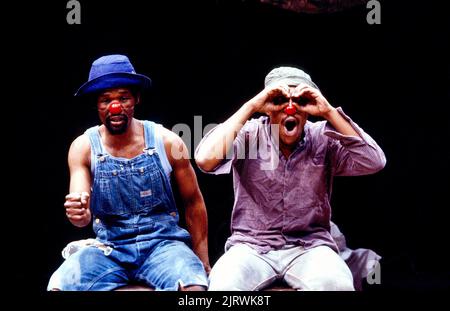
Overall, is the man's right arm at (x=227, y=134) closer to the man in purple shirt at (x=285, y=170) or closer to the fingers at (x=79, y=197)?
the man in purple shirt at (x=285, y=170)

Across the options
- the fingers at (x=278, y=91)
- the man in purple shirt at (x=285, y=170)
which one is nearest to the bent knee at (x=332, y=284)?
the man in purple shirt at (x=285, y=170)

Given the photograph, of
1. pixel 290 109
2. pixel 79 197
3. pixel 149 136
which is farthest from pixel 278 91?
pixel 79 197

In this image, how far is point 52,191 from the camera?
5180 millimetres

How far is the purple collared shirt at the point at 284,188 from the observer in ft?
13.4

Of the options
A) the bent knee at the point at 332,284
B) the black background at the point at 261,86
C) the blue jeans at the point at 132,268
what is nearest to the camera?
the bent knee at the point at 332,284

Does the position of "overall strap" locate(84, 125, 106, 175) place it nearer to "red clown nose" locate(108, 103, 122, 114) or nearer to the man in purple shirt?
"red clown nose" locate(108, 103, 122, 114)

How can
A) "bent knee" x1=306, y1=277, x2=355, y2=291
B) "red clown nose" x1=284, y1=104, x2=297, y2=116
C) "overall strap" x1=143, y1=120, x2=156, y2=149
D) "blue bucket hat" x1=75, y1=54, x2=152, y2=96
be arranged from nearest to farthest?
1. "bent knee" x1=306, y1=277, x2=355, y2=291
2. "red clown nose" x1=284, y1=104, x2=297, y2=116
3. "blue bucket hat" x1=75, y1=54, x2=152, y2=96
4. "overall strap" x1=143, y1=120, x2=156, y2=149

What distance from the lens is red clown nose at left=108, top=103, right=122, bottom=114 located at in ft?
13.5

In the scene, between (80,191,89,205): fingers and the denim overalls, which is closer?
(80,191,89,205): fingers

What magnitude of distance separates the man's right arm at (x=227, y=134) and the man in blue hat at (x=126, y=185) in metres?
0.31

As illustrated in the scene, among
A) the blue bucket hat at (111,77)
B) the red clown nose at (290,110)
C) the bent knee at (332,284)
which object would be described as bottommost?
the bent knee at (332,284)

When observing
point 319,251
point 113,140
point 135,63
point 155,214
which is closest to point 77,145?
point 113,140

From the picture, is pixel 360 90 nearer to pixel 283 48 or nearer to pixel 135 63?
pixel 283 48

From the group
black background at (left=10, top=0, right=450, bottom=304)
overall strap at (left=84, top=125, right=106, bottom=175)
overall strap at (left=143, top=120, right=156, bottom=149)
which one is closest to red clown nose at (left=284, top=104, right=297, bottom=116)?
overall strap at (left=143, top=120, right=156, bottom=149)
